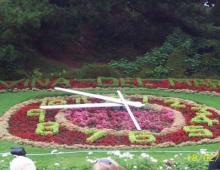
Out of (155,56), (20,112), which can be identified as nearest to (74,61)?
(155,56)

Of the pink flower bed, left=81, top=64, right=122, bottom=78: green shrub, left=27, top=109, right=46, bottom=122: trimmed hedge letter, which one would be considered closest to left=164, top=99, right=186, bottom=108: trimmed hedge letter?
the pink flower bed

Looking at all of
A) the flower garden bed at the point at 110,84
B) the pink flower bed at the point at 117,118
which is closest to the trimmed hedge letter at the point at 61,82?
the flower garden bed at the point at 110,84

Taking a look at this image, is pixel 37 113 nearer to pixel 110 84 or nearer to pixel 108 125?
pixel 108 125

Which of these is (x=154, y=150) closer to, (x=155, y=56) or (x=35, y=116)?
(x=35, y=116)

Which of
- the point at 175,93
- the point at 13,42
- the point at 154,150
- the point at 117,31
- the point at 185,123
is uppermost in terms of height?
the point at 117,31

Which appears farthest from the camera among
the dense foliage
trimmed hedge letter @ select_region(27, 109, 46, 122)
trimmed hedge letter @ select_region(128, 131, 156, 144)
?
the dense foliage

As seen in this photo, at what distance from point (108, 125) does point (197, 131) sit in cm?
132

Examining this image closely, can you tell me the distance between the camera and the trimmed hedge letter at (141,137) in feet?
20.8

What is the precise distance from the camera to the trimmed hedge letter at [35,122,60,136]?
6.60 metres

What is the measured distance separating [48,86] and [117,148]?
4.03 meters

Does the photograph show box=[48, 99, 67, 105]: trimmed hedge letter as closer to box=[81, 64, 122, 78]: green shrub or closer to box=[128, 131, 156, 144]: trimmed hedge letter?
box=[128, 131, 156, 144]: trimmed hedge letter

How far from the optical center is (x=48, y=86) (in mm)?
9812

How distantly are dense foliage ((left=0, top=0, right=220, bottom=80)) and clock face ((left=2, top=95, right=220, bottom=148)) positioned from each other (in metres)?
2.77

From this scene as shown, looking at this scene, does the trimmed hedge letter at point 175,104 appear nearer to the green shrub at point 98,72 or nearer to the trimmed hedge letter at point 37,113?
the trimmed hedge letter at point 37,113
